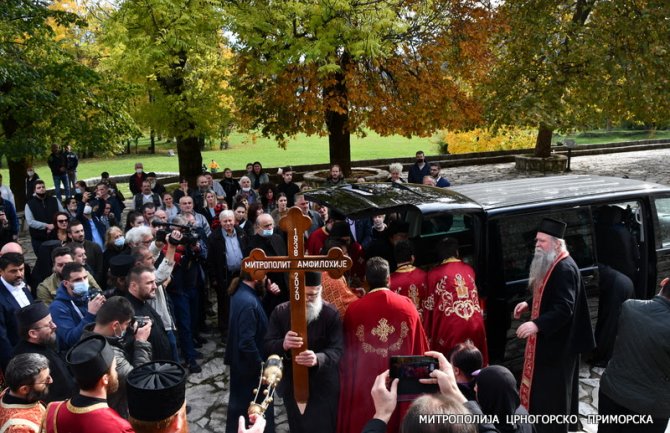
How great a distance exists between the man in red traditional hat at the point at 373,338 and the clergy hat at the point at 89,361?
1.95 meters

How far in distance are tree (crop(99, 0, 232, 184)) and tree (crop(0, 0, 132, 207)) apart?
2.09 feet

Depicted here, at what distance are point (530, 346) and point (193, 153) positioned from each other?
12.6m

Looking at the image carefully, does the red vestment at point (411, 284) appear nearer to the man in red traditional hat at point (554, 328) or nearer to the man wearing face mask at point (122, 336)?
the man in red traditional hat at point (554, 328)

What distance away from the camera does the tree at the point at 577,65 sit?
1556 centimetres

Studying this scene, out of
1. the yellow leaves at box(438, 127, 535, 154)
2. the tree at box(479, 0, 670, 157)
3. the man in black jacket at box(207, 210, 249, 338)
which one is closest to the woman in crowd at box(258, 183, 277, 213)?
the man in black jacket at box(207, 210, 249, 338)

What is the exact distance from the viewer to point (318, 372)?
415cm

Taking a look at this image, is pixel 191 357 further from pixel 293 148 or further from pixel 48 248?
pixel 293 148

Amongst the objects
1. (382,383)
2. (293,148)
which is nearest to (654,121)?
(382,383)

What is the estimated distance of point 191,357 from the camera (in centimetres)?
629

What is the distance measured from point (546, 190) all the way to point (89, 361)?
184 inches

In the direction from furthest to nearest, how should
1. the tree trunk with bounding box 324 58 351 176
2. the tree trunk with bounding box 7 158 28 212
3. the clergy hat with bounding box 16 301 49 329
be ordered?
the tree trunk with bounding box 7 158 28 212 → the tree trunk with bounding box 324 58 351 176 → the clergy hat with bounding box 16 301 49 329

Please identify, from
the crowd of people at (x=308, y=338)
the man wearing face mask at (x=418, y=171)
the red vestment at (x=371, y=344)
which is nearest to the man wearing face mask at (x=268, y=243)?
the crowd of people at (x=308, y=338)

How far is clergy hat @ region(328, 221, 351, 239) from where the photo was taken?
6164 mm

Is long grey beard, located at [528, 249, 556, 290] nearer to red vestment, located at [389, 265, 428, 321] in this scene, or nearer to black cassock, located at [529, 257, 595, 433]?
black cassock, located at [529, 257, 595, 433]
